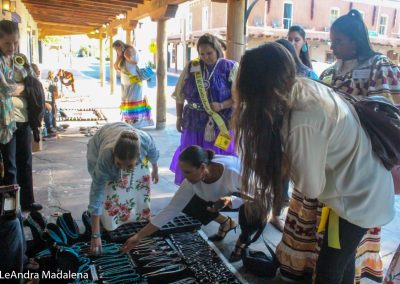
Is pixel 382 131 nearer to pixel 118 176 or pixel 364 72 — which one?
pixel 364 72

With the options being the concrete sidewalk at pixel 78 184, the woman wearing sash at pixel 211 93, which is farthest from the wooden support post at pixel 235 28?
the concrete sidewalk at pixel 78 184

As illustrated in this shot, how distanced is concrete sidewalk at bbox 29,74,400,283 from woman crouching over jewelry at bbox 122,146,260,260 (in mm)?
386

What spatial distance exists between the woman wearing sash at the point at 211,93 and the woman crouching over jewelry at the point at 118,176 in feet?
2.08

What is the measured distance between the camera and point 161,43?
25.5 feet

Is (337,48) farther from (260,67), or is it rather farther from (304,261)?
(304,261)

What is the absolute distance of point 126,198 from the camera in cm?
309

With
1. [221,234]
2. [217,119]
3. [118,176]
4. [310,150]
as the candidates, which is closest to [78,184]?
[118,176]

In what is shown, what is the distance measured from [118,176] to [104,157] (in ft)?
0.98

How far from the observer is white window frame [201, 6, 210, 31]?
1005 inches

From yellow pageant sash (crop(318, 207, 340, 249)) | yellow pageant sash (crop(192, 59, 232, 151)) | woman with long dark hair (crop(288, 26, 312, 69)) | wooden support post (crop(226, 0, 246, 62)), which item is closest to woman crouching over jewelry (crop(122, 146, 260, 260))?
yellow pageant sash (crop(192, 59, 232, 151))

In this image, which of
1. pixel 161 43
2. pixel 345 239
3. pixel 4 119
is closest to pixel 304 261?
pixel 345 239

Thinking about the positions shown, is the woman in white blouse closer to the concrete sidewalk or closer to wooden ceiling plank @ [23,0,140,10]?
the concrete sidewalk

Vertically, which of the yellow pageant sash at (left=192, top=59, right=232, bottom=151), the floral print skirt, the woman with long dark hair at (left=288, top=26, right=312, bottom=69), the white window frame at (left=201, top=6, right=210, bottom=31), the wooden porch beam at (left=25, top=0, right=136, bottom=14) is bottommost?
the floral print skirt

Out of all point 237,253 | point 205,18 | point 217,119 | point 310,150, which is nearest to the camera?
point 310,150
